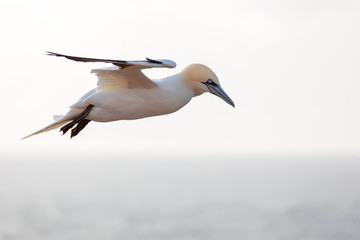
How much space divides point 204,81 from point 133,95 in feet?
3.89

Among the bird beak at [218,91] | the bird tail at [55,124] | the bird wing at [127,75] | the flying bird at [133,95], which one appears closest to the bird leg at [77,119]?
the flying bird at [133,95]

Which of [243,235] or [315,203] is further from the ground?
[315,203]

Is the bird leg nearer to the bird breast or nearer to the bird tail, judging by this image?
the bird breast

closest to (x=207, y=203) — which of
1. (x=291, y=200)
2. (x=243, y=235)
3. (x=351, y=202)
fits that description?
(x=291, y=200)

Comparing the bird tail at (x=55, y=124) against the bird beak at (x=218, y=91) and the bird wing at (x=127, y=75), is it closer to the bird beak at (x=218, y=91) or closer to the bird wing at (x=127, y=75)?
the bird wing at (x=127, y=75)

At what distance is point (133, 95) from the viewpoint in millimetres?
10805

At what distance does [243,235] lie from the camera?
146 m

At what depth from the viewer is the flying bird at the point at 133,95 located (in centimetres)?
1078

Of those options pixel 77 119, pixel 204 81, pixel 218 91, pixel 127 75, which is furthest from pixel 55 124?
pixel 218 91

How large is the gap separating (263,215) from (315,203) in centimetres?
2382

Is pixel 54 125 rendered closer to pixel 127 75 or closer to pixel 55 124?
pixel 55 124

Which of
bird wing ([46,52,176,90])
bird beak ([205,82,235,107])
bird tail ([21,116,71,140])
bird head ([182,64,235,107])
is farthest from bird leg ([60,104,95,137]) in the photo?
bird beak ([205,82,235,107])

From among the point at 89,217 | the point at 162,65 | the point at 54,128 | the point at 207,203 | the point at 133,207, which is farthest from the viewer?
the point at 207,203

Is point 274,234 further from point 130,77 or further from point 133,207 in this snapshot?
point 130,77
